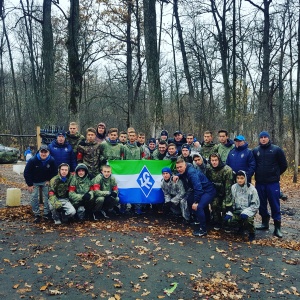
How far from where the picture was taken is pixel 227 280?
540cm

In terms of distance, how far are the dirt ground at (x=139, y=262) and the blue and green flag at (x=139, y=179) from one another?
2.77ft

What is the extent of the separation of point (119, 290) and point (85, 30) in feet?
70.2

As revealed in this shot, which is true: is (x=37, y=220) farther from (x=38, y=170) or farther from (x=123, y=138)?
(x=123, y=138)

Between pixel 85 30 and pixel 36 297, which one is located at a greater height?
pixel 85 30

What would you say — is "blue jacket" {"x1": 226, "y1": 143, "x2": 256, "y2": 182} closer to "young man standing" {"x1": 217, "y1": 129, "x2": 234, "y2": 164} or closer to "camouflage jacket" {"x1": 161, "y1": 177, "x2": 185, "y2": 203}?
"young man standing" {"x1": 217, "y1": 129, "x2": 234, "y2": 164}

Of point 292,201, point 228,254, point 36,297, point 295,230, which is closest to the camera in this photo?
point 36,297

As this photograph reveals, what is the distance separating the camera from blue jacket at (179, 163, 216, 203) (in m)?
7.80

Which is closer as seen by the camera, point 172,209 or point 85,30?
point 172,209

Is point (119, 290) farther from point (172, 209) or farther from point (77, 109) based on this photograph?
point (77, 109)

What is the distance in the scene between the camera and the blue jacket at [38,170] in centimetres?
821

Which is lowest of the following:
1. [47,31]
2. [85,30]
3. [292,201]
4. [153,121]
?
[292,201]

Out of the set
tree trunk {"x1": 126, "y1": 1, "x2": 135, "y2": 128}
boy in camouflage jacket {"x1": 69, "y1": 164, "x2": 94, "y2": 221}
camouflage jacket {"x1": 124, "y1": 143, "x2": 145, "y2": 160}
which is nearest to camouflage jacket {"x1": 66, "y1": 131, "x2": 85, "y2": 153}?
boy in camouflage jacket {"x1": 69, "y1": 164, "x2": 94, "y2": 221}

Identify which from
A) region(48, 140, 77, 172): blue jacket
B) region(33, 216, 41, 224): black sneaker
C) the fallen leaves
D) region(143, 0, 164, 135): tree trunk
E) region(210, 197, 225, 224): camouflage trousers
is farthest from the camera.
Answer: region(143, 0, 164, 135): tree trunk

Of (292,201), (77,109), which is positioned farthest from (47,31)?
(292,201)
